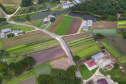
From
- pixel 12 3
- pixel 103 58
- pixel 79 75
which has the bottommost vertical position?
pixel 79 75

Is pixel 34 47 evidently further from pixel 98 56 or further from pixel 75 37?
pixel 98 56

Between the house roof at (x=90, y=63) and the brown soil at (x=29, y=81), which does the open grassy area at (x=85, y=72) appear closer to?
the house roof at (x=90, y=63)

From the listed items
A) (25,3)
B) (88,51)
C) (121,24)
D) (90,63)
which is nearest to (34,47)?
(88,51)

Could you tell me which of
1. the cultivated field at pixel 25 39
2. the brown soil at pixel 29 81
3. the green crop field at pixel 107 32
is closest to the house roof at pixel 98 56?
the green crop field at pixel 107 32

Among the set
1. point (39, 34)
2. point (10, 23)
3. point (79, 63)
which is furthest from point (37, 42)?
point (10, 23)

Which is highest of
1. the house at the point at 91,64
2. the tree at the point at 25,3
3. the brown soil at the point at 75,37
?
the tree at the point at 25,3

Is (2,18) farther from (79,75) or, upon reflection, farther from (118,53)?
(118,53)
